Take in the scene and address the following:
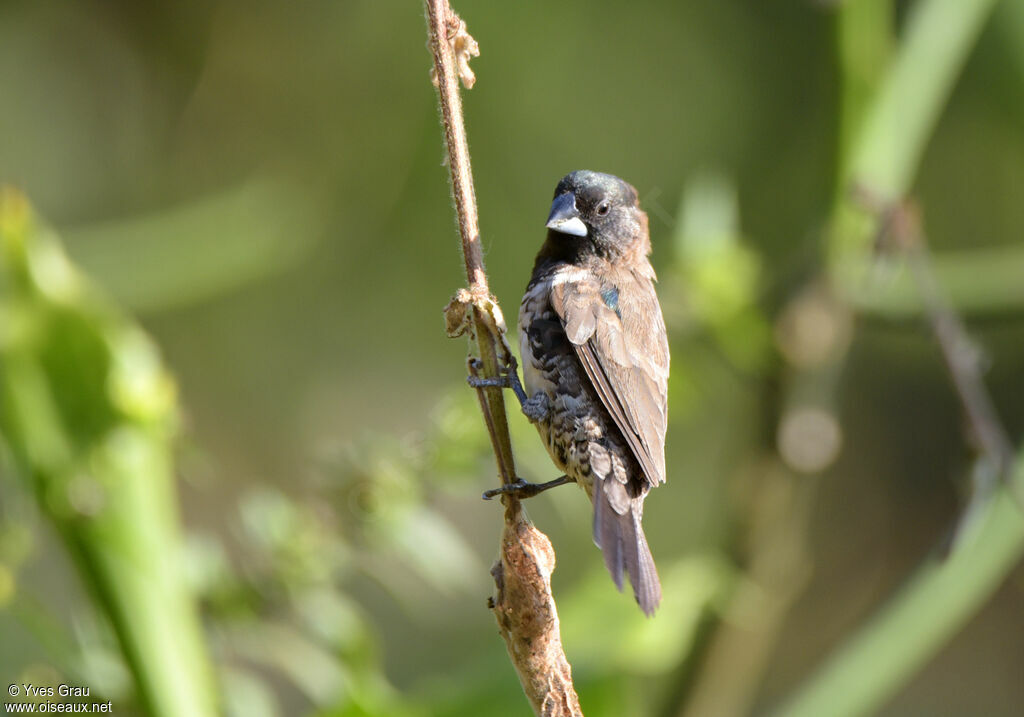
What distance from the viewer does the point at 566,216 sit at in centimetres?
246

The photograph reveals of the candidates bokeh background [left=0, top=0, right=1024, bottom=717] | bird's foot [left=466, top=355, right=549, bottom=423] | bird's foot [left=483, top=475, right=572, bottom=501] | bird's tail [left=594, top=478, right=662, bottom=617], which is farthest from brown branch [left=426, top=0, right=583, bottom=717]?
bokeh background [left=0, top=0, right=1024, bottom=717]

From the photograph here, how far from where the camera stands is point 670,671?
303 centimetres

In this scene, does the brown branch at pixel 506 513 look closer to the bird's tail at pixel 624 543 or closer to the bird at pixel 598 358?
the bird's tail at pixel 624 543

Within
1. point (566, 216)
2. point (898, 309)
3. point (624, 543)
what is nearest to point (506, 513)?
point (624, 543)

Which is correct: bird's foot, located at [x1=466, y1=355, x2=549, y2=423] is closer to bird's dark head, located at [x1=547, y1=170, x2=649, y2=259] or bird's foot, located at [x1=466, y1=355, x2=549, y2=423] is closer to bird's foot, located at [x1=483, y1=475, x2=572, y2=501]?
bird's foot, located at [x1=483, y1=475, x2=572, y2=501]

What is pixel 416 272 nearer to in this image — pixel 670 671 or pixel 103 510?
pixel 670 671

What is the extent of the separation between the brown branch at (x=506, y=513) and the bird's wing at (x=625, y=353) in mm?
612

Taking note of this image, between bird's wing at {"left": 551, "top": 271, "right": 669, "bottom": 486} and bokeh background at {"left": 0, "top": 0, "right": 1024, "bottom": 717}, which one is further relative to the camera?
bokeh background at {"left": 0, "top": 0, "right": 1024, "bottom": 717}

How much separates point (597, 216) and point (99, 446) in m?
1.17

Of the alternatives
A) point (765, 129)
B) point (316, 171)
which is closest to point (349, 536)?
point (316, 171)

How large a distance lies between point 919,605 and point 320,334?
3011 mm

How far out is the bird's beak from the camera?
7.95 ft

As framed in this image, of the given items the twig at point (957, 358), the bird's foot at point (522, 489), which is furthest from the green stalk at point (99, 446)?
the twig at point (957, 358)

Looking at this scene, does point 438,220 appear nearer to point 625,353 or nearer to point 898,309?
point 898,309
